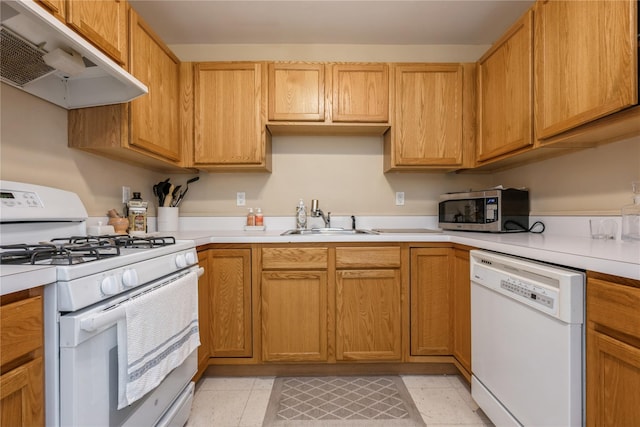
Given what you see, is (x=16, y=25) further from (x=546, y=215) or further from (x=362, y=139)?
(x=546, y=215)

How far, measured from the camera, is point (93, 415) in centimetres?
85

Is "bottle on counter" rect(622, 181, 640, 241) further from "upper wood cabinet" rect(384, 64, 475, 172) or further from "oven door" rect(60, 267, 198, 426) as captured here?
"oven door" rect(60, 267, 198, 426)

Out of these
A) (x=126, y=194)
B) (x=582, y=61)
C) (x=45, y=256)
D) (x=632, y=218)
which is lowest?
(x=45, y=256)

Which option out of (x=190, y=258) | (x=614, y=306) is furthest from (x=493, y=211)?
(x=190, y=258)

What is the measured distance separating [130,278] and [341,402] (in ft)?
4.28

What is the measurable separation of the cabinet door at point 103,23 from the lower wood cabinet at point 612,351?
6.76ft

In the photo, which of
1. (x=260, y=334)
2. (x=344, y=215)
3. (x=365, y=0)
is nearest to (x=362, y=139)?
(x=344, y=215)

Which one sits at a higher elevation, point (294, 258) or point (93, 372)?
point (294, 258)

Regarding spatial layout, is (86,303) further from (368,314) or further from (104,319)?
(368,314)

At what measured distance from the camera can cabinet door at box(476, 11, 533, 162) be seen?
5.35 feet

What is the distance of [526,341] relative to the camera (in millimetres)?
1149

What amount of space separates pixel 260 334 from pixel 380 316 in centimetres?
75

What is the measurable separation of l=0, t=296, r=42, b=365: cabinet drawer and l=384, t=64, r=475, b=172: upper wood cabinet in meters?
2.02

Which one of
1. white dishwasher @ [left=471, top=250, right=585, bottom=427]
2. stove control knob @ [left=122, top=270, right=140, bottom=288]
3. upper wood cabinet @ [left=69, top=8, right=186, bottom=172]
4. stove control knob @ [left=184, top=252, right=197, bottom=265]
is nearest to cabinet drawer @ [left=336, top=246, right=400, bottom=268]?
white dishwasher @ [left=471, top=250, right=585, bottom=427]
